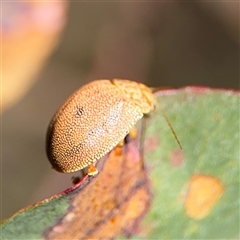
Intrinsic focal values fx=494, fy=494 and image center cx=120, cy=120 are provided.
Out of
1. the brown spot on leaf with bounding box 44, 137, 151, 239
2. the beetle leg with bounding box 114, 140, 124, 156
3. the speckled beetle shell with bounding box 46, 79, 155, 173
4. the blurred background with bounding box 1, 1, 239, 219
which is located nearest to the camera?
the brown spot on leaf with bounding box 44, 137, 151, 239

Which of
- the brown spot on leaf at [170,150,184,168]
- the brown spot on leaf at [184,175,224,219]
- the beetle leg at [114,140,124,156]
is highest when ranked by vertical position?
the beetle leg at [114,140,124,156]

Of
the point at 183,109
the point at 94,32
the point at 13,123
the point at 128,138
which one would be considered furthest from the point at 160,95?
the point at 94,32

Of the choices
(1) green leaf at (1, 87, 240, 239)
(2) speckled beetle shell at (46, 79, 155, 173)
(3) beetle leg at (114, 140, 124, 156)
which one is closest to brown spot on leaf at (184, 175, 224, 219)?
(1) green leaf at (1, 87, 240, 239)

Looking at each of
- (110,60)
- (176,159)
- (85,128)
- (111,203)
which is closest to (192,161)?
(176,159)

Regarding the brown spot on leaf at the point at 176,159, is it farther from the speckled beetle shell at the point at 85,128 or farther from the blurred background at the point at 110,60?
the blurred background at the point at 110,60

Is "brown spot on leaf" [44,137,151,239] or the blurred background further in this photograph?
the blurred background

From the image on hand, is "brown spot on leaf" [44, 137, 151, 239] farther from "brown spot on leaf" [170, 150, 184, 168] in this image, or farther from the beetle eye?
the beetle eye

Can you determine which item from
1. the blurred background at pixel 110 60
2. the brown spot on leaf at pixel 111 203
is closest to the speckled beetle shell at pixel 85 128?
the brown spot on leaf at pixel 111 203
